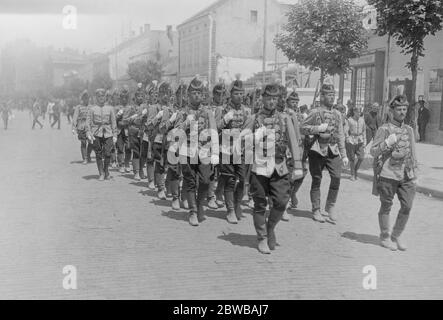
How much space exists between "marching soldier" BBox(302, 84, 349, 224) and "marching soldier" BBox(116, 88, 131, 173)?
5620 millimetres

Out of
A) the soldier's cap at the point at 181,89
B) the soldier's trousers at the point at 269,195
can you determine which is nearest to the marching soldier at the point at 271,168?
the soldier's trousers at the point at 269,195

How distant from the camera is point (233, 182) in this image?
798 cm

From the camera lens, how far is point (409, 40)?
13.1 meters

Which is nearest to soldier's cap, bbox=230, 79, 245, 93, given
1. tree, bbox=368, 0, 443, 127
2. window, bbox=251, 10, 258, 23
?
tree, bbox=368, 0, 443, 127

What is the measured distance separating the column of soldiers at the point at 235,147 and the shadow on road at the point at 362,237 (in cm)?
28

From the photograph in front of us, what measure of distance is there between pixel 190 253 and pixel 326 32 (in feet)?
48.9

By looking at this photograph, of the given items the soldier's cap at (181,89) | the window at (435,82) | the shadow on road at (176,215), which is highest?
→ the window at (435,82)

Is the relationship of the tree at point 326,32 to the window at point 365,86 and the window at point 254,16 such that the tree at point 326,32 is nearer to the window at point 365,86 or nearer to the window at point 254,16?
the window at point 365,86

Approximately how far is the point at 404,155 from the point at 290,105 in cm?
290

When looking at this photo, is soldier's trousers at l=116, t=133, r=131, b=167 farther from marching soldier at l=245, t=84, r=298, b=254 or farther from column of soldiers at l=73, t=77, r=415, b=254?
marching soldier at l=245, t=84, r=298, b=254

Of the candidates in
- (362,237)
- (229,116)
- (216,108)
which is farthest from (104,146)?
(362,237)

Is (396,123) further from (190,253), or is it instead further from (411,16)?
(411,16)

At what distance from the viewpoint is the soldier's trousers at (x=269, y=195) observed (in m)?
6.09

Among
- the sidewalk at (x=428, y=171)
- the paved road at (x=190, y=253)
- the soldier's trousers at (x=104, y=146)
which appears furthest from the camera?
the soldier's trousers at (x=104, y=146)
